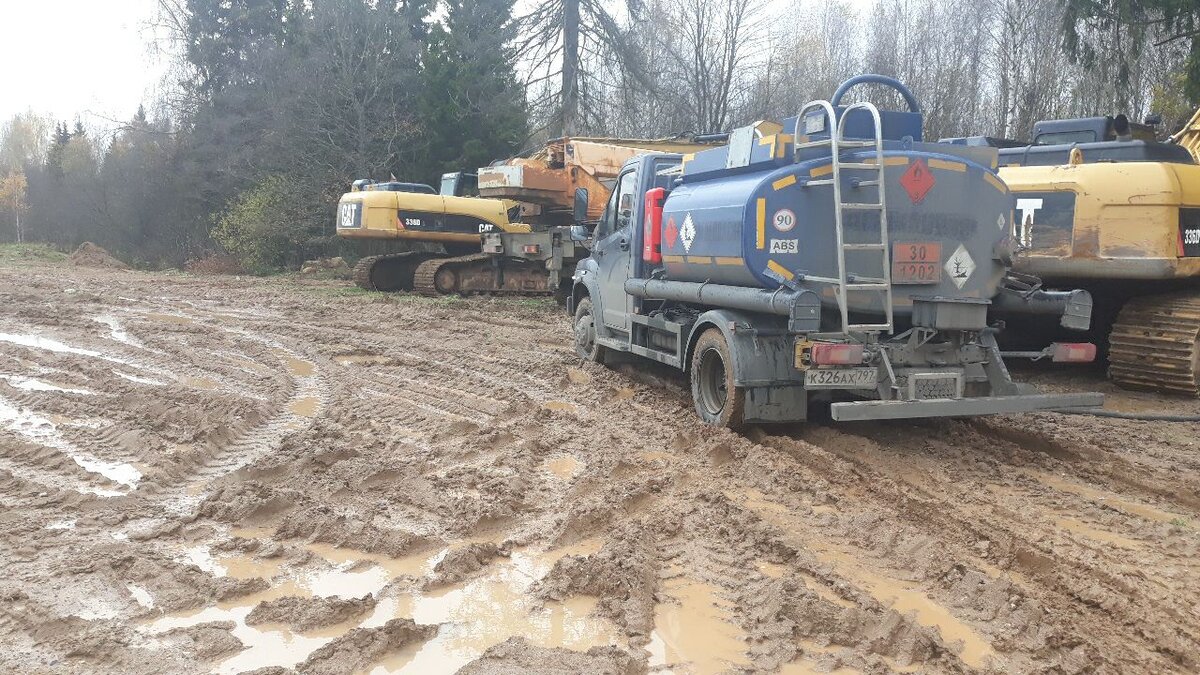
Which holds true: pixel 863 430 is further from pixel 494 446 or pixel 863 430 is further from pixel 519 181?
pixel 519 181

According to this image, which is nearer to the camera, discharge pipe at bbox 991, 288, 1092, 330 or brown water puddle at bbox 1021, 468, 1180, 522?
brown water puddle at bbox 1021, 468, 1180, 522

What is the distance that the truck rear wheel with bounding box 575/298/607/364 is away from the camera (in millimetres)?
10242

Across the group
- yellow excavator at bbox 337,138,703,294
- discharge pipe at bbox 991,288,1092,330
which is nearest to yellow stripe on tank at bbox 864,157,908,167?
discharge pipe at bbox 991,288,1092,330

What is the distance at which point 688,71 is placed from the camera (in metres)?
30.6

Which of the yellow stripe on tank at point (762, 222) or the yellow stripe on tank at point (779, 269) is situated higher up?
the yellow stripe on tank at point (762, 222)

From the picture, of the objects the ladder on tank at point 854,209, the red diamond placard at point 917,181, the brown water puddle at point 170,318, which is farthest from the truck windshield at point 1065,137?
the brown water puddle at point 170,318

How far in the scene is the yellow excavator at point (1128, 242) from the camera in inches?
340

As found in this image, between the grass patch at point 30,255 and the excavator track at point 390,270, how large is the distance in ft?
55.0

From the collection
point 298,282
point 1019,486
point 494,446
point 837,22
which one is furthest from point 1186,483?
point 837,22

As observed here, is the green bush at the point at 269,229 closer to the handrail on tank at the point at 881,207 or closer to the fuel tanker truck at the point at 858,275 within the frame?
the fuel tanker truck at the point at 858,275

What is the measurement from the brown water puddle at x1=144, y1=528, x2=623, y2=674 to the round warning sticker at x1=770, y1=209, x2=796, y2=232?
278 cm

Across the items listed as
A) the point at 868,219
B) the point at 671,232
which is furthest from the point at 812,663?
the point at 671,232

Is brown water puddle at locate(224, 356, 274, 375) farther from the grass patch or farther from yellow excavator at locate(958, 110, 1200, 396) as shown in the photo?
the grass patch

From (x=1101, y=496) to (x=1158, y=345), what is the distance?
4.18 m
